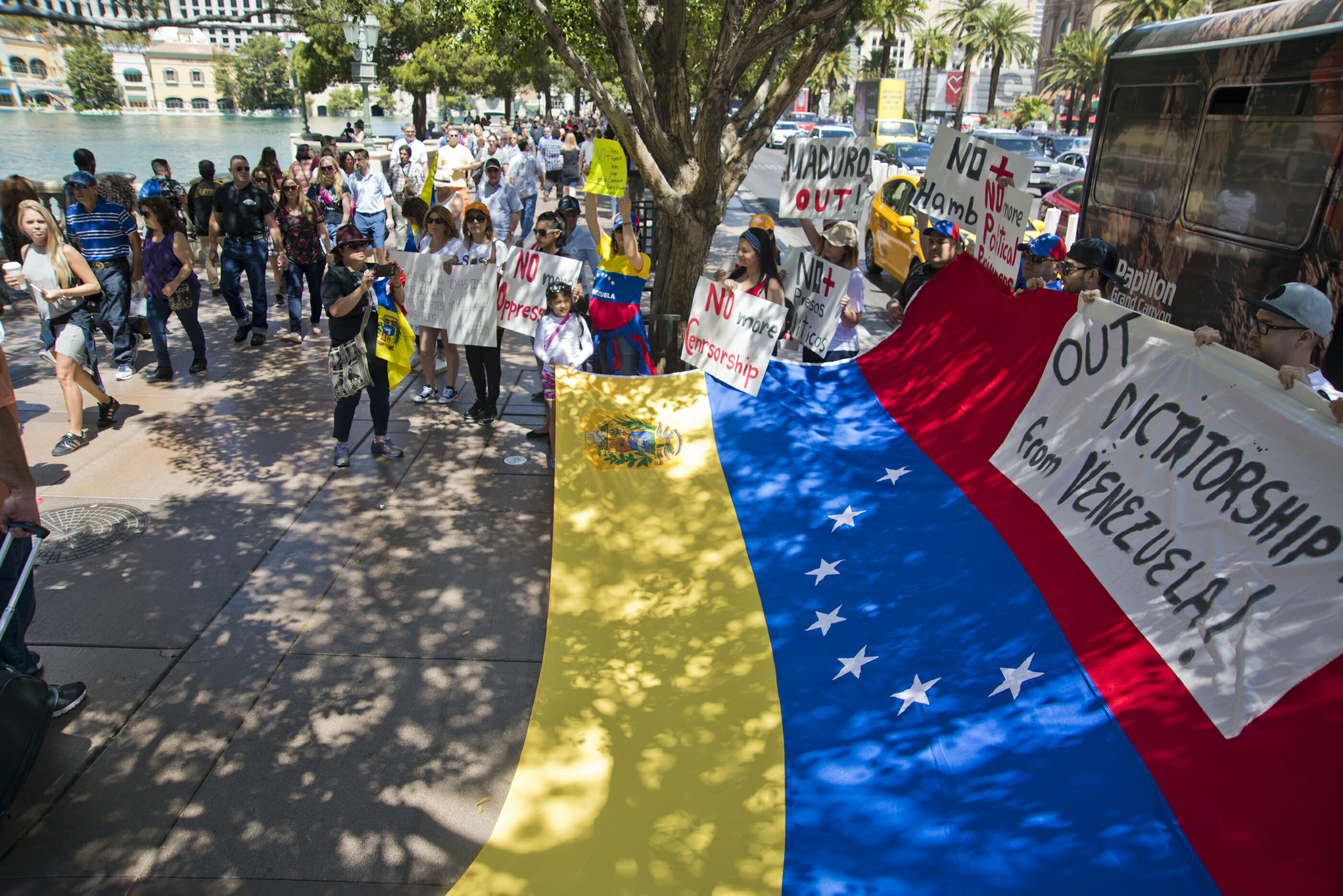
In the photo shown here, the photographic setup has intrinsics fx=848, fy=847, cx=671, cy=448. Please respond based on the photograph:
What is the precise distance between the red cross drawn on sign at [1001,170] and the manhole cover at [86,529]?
23.0 feet

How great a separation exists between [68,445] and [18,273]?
147 cm

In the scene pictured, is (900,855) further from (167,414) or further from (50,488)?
(167,414)

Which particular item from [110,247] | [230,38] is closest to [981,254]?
[110,247]

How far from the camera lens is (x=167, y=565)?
567 cm

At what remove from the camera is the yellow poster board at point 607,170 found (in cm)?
855

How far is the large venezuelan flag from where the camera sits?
9.62 ft

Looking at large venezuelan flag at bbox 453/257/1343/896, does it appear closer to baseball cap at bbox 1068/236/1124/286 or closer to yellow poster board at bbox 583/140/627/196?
baseball cap at bbox 1068/236/1124/286

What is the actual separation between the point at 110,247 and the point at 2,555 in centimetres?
565

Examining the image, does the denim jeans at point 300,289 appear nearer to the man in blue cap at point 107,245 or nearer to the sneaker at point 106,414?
the man in blue cap at point 107,245

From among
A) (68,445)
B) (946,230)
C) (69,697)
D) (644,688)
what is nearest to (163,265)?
(68,445)

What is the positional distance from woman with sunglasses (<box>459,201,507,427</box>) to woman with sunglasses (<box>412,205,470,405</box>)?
12 cm

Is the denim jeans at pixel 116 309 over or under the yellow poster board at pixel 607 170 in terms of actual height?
under

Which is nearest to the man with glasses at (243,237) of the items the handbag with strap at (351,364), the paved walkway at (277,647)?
the paved walkway at (277,647)

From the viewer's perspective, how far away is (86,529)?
6090 mm
